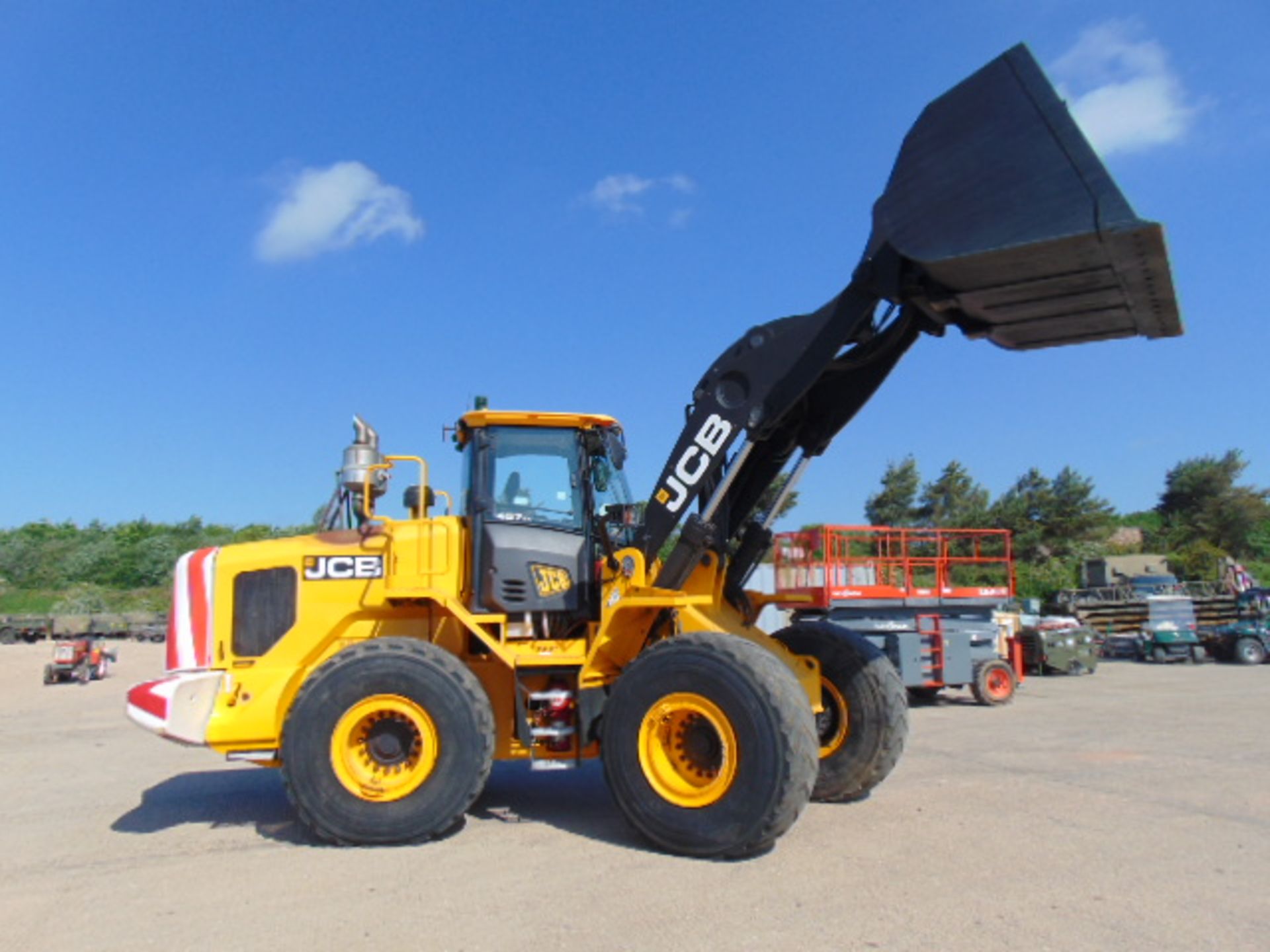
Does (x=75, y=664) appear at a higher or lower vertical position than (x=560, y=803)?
higher

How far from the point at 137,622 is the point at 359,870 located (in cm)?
4193

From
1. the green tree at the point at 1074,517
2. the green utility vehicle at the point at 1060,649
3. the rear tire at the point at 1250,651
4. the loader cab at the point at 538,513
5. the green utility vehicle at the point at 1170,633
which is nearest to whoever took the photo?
the loader cab at the point at 538,513

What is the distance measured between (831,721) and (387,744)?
3.27 metres

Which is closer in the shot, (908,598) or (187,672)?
(187,672)

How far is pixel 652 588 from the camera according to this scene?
654 cm

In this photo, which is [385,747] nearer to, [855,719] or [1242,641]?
[855,719]

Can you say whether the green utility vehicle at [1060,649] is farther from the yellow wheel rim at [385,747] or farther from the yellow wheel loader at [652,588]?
the yellow wheel rim at [385,747]

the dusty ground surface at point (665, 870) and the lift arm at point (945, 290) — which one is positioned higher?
the lift arm at point (945, 290)

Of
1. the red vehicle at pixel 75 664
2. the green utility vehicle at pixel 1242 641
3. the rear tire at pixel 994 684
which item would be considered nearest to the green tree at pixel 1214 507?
the green utility vehicle at pixel 1242 641

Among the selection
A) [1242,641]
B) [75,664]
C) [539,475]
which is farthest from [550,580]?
[1242,641]

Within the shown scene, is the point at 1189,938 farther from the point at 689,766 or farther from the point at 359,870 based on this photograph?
the point at 359,870

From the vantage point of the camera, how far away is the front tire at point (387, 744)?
607 centimetres

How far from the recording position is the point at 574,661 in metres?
6.62

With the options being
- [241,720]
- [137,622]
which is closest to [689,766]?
[241,720]
